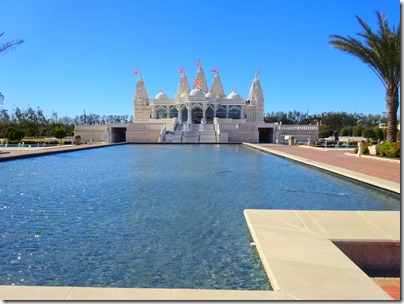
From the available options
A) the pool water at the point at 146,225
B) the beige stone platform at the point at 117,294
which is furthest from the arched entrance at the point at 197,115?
the beige stone platform at the point at 117,294

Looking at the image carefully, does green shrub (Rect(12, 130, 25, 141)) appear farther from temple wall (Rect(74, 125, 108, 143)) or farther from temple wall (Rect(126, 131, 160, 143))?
temple wall (Rect(126, 131, 160, 143))

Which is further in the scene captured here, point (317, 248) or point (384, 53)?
point (384, 53)

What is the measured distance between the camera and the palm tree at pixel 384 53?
18.0m

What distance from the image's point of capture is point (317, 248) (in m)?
3.68

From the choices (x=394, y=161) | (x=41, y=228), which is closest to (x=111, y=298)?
(x=41, y=228)

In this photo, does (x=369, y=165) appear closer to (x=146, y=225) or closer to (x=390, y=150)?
(x=390, y=150)

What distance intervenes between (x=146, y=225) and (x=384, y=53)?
54.9ft

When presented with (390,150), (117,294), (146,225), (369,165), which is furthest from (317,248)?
(390,150)

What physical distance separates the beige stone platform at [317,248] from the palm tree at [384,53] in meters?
15.2

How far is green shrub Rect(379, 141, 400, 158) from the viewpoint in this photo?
16.1 meters

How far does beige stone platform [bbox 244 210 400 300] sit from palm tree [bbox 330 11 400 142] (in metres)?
15.2

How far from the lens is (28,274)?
3.57 metres

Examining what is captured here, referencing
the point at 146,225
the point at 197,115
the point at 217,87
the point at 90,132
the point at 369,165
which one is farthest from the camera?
the point at 217,87

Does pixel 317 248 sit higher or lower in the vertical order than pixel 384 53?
lower
